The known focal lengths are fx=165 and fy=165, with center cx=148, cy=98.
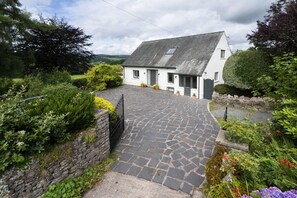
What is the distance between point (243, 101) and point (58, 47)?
53.3 feet

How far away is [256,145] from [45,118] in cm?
448

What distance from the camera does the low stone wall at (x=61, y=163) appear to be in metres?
2.94

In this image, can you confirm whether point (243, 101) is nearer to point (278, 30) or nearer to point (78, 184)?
point (278, 30)

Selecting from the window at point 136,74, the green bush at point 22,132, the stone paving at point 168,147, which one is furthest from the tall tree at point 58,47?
the green bush at point 22,132

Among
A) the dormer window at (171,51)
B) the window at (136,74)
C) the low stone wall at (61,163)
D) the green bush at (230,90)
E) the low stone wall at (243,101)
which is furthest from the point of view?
the window at (136,74)

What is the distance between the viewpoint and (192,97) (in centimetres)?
1406

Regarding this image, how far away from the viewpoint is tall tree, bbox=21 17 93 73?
14516 millimetres

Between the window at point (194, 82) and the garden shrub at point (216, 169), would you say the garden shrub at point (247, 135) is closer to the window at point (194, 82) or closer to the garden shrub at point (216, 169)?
the garden shrub at point (216, 169)

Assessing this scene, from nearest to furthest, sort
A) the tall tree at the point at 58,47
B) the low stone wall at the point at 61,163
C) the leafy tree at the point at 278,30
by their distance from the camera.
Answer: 1. the low stone wall at the point at 61,163
2. the leafy tree at the point at 278,30
3. the tall tree at the point at 58,47

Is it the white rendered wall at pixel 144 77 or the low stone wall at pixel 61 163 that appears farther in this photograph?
the white rendered wall at pixel 144 77

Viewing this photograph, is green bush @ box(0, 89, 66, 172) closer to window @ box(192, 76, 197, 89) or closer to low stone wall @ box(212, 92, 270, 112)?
low stone wall @ box(212, 92, 270, 112)

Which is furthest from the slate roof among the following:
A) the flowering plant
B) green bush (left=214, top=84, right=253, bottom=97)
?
the flowering plant

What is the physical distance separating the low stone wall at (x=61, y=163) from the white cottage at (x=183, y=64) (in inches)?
420

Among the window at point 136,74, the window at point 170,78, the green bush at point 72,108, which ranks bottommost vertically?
the green bush at point 72,108
